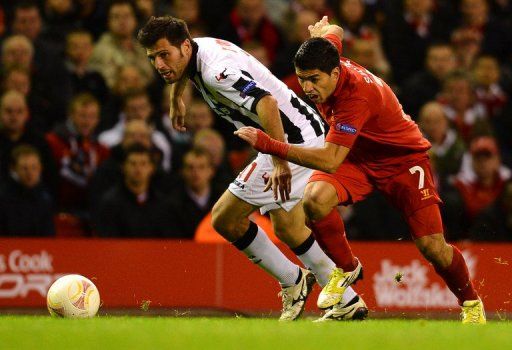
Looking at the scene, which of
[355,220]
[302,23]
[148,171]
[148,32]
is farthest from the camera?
[302,23]

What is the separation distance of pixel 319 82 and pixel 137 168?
417cm

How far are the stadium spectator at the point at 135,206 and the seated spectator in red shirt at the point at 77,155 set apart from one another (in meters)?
0.47

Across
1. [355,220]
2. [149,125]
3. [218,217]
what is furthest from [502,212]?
[218,217]

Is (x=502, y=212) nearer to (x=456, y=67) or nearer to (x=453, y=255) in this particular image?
(x=456, y=67)

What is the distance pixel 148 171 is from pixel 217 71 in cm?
368

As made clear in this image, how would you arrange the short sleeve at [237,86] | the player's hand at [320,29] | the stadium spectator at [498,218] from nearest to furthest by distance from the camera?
the short sleeve at [237,86], the player's hand at [320,29], the stadium spectator at [498,218]

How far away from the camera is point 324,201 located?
8.52m

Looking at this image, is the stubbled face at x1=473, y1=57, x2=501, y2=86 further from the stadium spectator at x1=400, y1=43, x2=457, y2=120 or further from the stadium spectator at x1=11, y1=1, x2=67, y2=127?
the stadium spectator at x1=11, y1=1, x2=67, y2=127

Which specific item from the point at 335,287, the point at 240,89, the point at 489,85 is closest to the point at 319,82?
the point at 240,89

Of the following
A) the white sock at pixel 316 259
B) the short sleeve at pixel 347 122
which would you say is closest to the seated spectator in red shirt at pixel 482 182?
the white sock at pixel 316 259

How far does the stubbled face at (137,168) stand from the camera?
39.7 feet

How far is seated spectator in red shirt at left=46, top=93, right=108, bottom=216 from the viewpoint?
12539 mm

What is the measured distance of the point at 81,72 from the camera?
13594 mm

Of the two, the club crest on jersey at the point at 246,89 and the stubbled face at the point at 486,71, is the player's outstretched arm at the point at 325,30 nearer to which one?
the club crest on jersey at the point at 246,89
